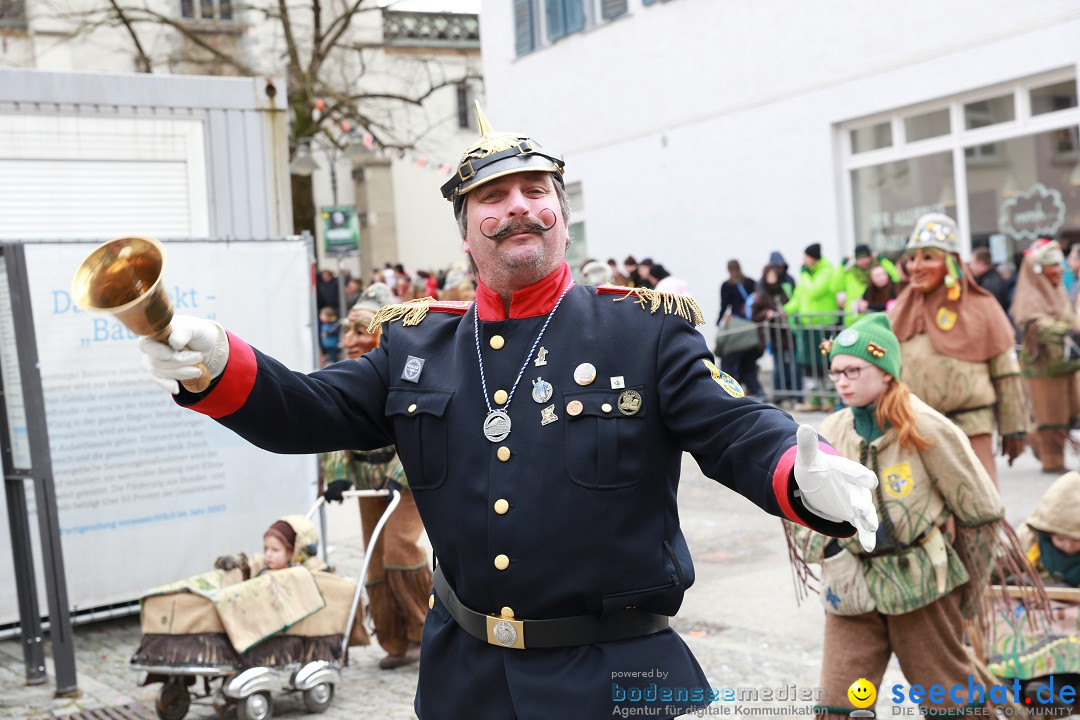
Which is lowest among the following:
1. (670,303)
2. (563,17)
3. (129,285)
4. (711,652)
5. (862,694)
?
(711,652)

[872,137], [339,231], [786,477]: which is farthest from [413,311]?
[339,231]

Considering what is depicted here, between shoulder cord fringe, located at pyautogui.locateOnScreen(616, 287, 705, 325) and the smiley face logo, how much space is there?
1866 millimetres

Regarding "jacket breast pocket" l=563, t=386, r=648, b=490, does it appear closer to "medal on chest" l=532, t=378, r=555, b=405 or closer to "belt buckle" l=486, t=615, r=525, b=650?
"medal on chest" l=532, t=378, r=555, b=405

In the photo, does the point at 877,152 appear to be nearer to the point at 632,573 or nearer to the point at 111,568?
the point at 111,568

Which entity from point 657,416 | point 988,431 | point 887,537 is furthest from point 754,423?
point 988,431

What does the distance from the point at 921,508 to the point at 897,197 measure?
13.4 m

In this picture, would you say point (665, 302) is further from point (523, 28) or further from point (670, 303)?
point (523, 28)

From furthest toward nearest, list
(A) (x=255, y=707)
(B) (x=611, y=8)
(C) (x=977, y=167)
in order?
(B) (x=611, y=8) < (C) (x=977, y=167) < (A) (x=255, y=707)

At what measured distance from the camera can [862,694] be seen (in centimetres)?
441

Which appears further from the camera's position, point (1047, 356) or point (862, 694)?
point (1047, 356)

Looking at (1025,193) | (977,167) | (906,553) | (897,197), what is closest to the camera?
(906,553)

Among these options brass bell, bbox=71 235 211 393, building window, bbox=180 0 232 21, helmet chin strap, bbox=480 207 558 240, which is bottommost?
brass bell, bbox=71 235 211 393

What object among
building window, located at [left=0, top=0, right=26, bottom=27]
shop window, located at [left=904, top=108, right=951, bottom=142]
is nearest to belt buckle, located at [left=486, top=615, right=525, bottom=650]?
shop window, located at [left=904, top=108, right=951, bottom=142]

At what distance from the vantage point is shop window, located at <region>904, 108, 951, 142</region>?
1652 centimetres
